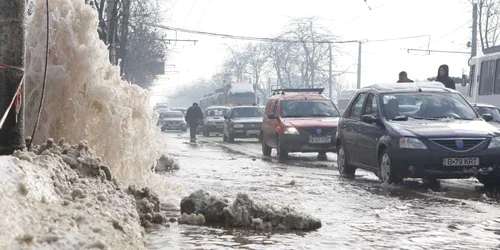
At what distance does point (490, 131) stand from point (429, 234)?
A: 4930 millimetres

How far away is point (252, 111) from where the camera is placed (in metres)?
35.6

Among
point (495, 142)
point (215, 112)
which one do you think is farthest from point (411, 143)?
point (215, 112)

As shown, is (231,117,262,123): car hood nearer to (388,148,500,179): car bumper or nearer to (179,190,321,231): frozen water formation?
(388,148,500,179): car bumper

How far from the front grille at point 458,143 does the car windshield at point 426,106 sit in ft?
3.64

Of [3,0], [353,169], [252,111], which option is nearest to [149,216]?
[3,0]

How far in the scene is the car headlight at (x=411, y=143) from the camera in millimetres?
11219

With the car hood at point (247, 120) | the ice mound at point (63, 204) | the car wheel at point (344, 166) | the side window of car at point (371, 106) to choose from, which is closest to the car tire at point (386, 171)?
the side window of car at point (371, 106)

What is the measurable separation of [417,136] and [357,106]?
2.66 metres

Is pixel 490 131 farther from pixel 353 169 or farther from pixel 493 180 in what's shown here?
pixel 353 169

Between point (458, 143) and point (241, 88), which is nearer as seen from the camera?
point (458, 143)

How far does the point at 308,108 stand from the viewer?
21000mm

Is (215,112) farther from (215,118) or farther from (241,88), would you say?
(241,88)

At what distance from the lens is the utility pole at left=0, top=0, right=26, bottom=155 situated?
21.6 ft

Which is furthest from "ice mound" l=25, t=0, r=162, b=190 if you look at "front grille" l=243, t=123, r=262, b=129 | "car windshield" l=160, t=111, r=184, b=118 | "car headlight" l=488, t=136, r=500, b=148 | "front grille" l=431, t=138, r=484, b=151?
"car windshield" l=160, t=111, r=184, b=118
